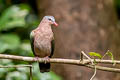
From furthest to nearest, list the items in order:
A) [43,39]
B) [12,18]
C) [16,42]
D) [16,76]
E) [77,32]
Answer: [12,18] < [77,32] < [16,42] < [16,76] < [43,39]

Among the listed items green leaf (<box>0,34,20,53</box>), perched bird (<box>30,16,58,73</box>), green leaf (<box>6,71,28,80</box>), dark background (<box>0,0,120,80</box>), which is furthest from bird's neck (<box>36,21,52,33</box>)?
dark background (<box>0,0,120,80</box>)

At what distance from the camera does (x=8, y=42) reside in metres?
6.21

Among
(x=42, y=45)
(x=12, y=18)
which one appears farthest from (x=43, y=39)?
(x=12, y=18)

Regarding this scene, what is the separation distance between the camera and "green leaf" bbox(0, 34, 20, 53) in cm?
600

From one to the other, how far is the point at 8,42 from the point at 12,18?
0.68 meters

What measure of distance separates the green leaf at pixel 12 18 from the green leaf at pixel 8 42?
0.19 meters

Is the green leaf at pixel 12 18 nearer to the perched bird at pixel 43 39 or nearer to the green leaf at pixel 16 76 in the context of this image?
the green leaf at pixel 16 76

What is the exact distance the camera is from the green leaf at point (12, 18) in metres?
6.33

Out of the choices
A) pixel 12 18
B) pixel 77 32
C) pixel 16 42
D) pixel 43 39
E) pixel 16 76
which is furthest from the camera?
pixel 12 18

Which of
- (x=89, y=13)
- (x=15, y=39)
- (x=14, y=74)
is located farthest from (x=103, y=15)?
(x=14, y=74)

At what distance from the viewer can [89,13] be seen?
6.57 metres

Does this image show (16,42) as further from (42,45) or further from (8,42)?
(42,45)

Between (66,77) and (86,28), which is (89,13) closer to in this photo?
(86,28)

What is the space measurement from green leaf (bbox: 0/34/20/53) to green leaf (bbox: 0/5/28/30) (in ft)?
0.61
